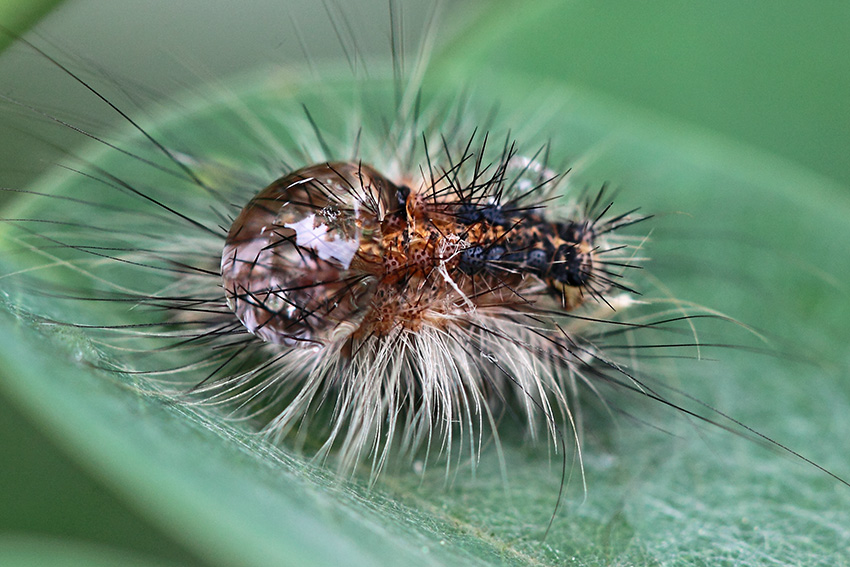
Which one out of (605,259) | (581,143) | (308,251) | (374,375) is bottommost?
(374,375)

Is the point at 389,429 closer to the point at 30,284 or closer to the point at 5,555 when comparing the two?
the point at 30,284

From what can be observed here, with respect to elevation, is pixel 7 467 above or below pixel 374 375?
below

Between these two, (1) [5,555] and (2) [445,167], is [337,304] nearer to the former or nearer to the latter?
(2) [445,167]

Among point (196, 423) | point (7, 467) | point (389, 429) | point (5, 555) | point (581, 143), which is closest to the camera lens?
point (196, 423)

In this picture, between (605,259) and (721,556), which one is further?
(605,259)

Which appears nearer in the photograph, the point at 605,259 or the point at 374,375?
the point at 374,375

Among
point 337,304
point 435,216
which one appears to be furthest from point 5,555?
point 435,216

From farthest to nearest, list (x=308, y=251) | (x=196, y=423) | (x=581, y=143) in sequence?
1. (x=581, y=143)
2. (x=308, y=251)
3. (x=196, y=423)

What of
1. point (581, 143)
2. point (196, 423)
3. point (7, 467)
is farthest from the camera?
point (581, 143)

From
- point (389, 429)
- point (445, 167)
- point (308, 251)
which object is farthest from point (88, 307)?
point (445, 167)
